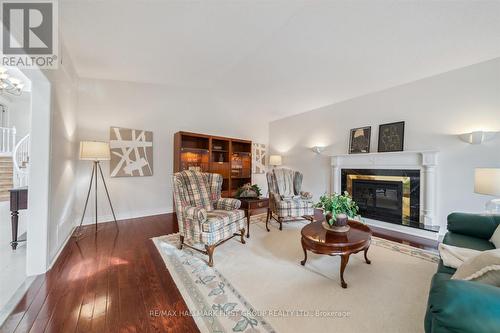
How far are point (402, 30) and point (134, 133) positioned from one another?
Answer: 466 cm

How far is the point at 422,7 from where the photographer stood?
77.1 inches

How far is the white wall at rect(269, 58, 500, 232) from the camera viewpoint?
2.72 metres

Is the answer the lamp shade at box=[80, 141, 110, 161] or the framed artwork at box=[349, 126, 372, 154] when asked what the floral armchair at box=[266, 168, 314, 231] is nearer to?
the framed artwork at box=[349, 126, 372, 154]

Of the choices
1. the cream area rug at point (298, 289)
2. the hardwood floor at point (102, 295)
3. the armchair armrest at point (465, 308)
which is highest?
the armchair armrest at point (465, 308)

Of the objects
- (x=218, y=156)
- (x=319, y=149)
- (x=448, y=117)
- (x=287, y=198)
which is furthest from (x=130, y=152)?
(x=448, y=117)

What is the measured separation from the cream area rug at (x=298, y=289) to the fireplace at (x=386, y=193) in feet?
3.61

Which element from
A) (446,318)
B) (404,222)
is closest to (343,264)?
(446,318)

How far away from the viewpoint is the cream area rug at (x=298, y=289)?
4.59 feet

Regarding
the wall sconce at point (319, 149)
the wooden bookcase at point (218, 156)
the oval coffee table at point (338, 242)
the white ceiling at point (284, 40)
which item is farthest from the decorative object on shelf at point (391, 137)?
the wooden bookcase at point (218, 156)

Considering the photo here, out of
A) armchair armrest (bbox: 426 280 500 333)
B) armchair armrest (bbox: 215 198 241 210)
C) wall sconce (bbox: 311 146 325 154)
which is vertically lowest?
armchair armrest (bbox: 215 198 241 210)

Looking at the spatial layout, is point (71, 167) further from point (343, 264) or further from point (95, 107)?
point (343, 264)

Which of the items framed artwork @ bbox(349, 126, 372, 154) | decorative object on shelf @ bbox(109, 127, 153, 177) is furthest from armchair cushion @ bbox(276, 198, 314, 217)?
decorative object on shelf @ bbox(109, 127, 153, 177)

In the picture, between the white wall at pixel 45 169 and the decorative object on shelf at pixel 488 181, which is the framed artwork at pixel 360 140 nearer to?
the decorative object on shelf at pixel 488 181

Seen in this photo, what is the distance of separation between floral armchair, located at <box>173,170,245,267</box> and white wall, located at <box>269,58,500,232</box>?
3102 millimetres
